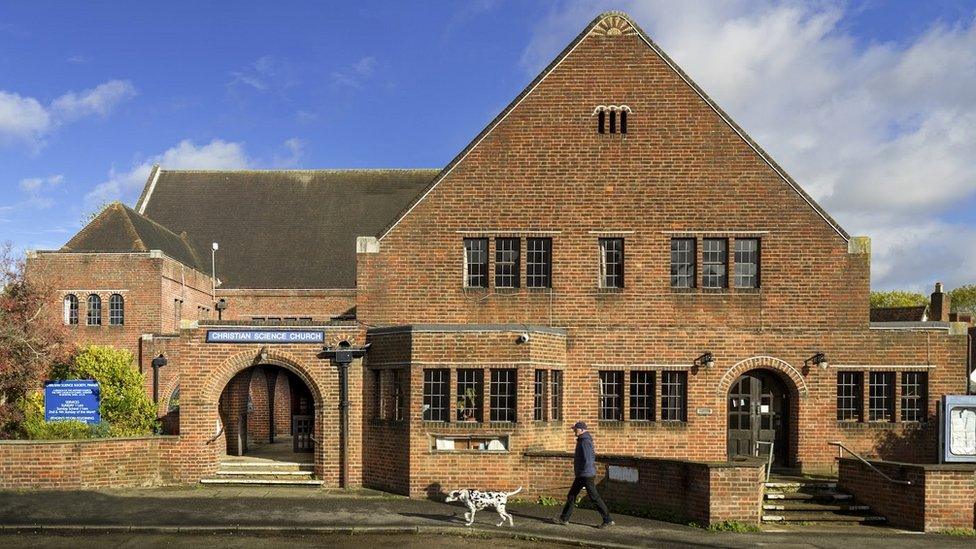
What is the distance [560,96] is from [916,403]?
11416 mm

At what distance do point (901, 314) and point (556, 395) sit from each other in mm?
18887

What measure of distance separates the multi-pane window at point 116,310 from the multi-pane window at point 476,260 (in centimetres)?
1746

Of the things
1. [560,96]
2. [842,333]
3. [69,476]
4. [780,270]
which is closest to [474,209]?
[560,96]

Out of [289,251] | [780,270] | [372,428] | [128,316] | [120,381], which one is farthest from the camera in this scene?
[289,251]

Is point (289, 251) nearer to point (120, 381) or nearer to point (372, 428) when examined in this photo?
point (120, 381)

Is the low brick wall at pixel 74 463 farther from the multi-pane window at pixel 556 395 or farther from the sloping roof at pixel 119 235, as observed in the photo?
the sloping roof at pixel 119 235

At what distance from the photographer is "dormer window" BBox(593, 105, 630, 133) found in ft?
65.3

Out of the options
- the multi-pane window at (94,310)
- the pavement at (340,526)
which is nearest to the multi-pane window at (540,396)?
the pavement at (340,526)

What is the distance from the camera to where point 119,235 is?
31.9 metres

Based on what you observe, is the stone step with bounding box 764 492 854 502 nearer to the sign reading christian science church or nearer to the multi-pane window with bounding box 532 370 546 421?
the multi-pane window with bounding box 532 370 546 421

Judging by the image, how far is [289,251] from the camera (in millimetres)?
36750

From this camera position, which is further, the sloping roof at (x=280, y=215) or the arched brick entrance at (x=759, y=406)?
the sloping roof at (x=280, y=215)

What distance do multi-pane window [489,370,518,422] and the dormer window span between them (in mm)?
6703

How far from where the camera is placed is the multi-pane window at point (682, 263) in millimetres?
19750
